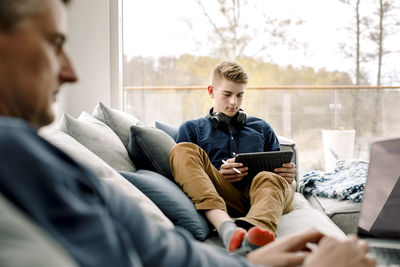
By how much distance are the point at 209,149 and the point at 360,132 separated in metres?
3.30

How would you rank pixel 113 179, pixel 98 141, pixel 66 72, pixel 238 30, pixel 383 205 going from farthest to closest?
1. pixel 238 30
2. pixel 98 141
3. pixel 113 179
4. pixel 383 205
5. pixel 66 72

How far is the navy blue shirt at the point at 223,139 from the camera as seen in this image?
232cm

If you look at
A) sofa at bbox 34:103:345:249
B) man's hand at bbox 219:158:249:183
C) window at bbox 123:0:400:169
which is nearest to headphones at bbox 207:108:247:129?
sofa at bbox 34:103:345:249

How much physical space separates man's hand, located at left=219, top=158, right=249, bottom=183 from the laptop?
0.87 metres

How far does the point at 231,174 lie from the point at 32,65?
1.46 meters

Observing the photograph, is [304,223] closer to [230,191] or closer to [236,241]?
[230,191]

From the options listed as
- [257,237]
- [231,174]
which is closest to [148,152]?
[231,174]

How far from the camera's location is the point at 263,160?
6.40 ft

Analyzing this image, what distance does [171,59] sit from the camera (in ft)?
17.7

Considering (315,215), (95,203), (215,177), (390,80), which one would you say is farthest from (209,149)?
(390,80)

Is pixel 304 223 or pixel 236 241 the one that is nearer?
pixel 236 241

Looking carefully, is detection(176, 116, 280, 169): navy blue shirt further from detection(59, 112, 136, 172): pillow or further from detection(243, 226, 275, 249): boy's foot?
detection(243, 226, 275, 249): boy's foot

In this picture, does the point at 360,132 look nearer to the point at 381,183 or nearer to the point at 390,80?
the point at 390,80

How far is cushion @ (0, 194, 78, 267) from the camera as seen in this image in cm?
41
